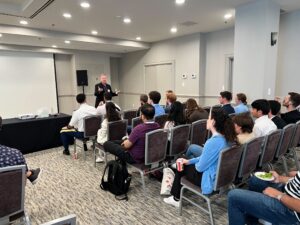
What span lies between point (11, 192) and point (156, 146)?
1.51 meters

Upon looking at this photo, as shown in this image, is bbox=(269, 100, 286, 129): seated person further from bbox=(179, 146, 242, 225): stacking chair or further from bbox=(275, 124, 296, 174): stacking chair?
bbox=(179, 146, 242, 225): stacking chair

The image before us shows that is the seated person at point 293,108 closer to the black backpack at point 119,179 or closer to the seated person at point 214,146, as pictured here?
the seated person at point 214,146

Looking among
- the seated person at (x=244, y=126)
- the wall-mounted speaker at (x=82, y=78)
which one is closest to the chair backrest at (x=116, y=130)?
the seated person at (x=244, y=126)

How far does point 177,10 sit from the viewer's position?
4.82 m

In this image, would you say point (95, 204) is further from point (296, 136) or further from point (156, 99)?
point (296, 136)

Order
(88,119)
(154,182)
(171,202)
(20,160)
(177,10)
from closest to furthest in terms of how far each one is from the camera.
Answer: (20,160) < (171,202) < (154,182) < (88,119) < (177,10)

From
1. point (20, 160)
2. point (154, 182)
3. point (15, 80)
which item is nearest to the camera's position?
point (20, 160)

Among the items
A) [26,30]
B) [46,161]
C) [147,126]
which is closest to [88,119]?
[46,161]

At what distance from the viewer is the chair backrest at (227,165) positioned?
1872mm

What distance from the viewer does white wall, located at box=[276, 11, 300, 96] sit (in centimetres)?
504

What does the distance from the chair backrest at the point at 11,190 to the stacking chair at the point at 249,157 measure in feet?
6.31

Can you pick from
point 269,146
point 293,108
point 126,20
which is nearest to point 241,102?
point 293,108

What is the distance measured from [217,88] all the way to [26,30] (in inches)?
232

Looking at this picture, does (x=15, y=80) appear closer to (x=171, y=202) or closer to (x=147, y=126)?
(x=147, y=126)
